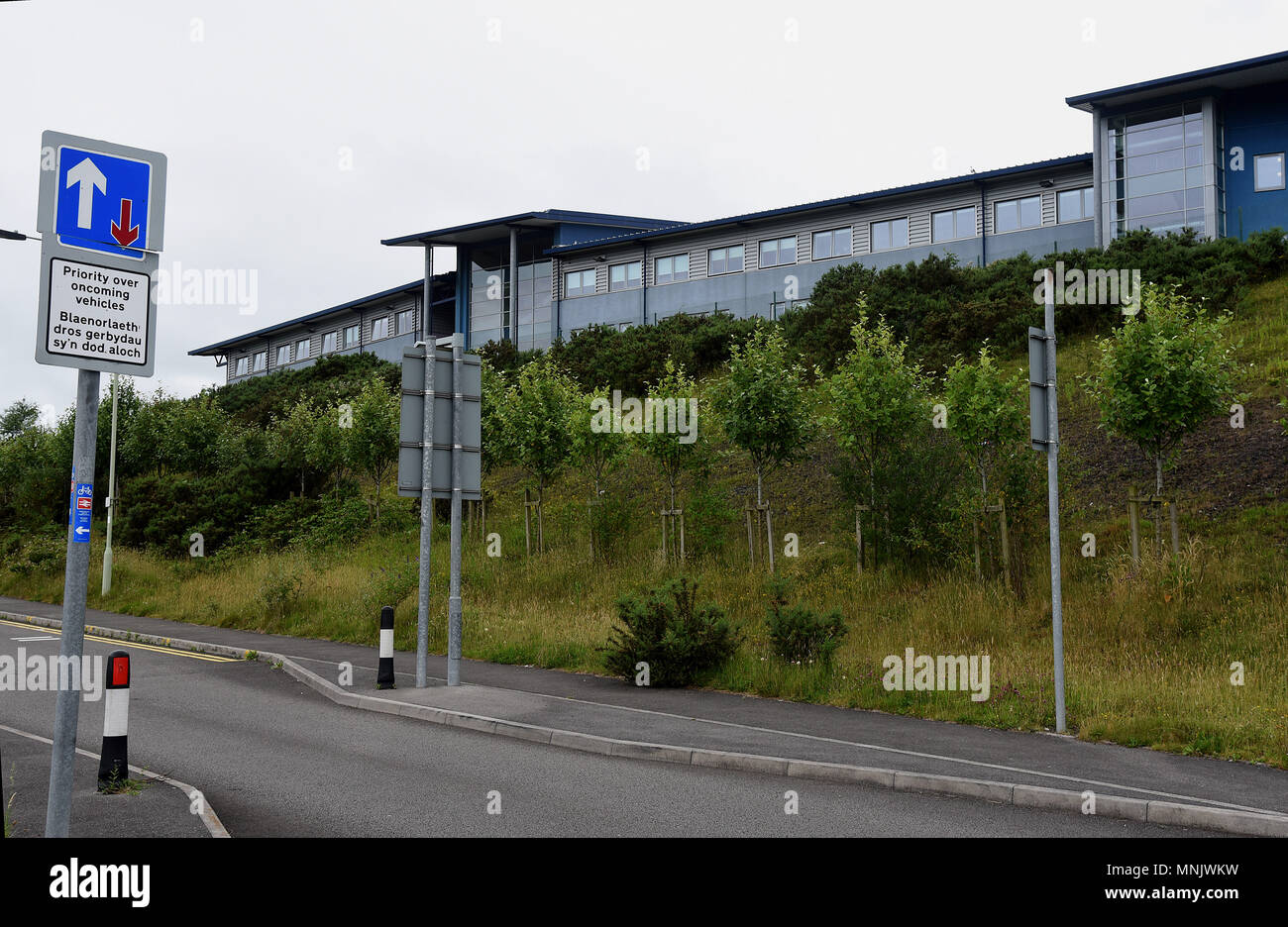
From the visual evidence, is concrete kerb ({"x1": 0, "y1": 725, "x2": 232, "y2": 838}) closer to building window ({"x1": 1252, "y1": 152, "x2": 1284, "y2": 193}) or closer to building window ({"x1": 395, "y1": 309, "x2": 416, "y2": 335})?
building window ({"x1": 1252, "y1": 152, "x2": 1284, "y2": 193})

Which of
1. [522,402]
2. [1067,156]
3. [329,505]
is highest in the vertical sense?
[1067,156]

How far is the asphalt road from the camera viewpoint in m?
6.69

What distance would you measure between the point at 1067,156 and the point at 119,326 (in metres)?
39.7

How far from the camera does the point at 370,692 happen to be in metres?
12.5

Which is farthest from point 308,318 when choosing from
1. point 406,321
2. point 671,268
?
point 671,268

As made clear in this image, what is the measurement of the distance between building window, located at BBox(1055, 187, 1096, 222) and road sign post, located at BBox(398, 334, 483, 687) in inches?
1270

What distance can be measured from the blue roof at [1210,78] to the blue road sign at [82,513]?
37.9 meters

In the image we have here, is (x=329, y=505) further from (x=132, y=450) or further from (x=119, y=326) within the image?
(x=119, y=326)

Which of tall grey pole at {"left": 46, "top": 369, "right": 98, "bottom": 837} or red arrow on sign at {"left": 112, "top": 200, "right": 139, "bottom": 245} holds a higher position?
red arrow on sign at {"left": 112, "top": 200, "right": 139, "bottom": 245}

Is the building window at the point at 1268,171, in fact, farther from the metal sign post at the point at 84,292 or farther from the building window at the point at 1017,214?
the metal sign post at the point at 84,292

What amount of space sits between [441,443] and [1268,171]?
110 ft

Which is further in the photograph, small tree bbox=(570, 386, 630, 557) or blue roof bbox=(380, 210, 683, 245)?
blue roof bbox=(380, 210, 683, 245)

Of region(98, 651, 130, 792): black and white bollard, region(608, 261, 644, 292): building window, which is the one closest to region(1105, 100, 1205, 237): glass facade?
region(608, 261, 644, 292): building window
